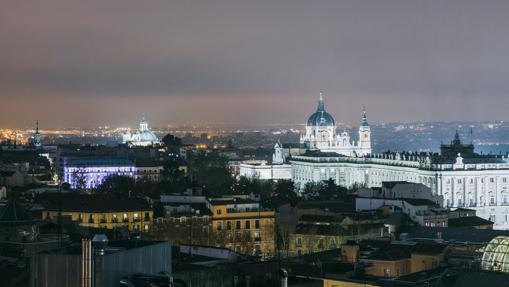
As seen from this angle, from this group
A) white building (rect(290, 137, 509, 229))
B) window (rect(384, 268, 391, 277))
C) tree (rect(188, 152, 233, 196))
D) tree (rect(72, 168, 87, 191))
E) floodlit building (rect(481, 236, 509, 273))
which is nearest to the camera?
floodlit building (rect(481, 236, 509, 273))

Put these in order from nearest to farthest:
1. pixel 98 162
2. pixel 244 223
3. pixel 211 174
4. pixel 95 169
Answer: pixel 244 223 → pixel 211 174 → pixel 95 169 → pixel 98 162

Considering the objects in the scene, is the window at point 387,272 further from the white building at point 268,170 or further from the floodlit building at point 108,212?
the white building at point 268,170

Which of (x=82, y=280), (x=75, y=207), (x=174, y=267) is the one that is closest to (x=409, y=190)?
(x=75, y=207)

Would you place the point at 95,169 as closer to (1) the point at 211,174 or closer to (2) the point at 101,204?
(1) the point at 211,174

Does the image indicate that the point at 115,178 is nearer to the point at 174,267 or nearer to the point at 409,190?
the point at 409,190

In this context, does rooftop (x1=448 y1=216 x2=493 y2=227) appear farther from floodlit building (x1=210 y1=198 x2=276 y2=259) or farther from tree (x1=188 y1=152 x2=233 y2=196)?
tree (x1=188 y1=152 x2=233 y2=196)

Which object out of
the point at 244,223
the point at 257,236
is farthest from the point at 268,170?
the point at 257,236

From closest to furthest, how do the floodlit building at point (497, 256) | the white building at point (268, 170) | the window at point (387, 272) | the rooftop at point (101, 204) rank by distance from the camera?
the floodlit building at point (497, 256), the window at point (387, 272), the rooftop at point (101, 204), the white building at point (268, 170)

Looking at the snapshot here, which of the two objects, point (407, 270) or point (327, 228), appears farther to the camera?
point (327, 228)

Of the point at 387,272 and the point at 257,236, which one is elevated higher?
the point at 257,236

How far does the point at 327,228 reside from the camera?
64.4 metres

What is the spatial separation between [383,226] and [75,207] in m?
14.9

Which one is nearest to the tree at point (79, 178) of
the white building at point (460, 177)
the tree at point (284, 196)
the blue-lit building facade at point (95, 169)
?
the blue-lit building facade at point (95, 169)

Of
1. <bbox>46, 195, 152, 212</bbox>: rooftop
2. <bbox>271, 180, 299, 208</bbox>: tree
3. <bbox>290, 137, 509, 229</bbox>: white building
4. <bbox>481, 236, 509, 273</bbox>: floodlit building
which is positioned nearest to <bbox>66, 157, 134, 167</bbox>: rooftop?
<bbox>290, 137, 509, 229</bbox>: white building
